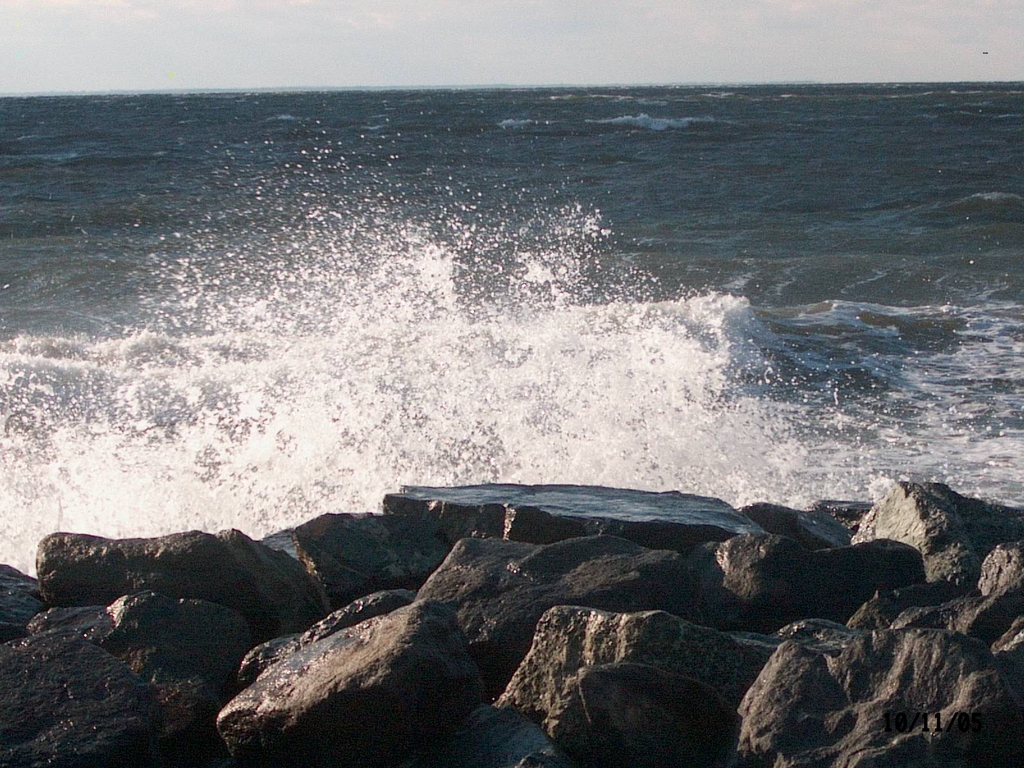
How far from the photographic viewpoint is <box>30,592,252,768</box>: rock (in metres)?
2.66

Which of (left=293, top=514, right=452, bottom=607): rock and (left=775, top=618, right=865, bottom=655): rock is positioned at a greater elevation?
(left=775, top=618, right=865, bottom=655): rock

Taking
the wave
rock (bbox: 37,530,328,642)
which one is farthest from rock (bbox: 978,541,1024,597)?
the wave

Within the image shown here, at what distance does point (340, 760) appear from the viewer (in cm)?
245

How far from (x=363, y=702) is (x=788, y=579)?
4.56ft

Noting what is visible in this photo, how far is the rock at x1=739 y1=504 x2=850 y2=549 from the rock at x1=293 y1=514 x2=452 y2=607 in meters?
1.12

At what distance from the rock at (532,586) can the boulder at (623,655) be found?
222mm

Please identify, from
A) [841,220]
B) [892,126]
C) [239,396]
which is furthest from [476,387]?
[892,126]

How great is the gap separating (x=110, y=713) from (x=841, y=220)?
14.3 m

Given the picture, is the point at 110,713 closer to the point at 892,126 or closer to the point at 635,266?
the point at 635,266

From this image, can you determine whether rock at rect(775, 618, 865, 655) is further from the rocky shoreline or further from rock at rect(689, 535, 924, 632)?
rock at rect(689, 535, 924, 632)

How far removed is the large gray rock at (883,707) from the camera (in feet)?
7.02

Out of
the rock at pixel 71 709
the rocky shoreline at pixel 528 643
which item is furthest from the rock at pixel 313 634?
the rock at pixel 71 709

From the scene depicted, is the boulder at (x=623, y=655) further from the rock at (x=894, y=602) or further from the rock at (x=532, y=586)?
the rock at (x=894, y=602)

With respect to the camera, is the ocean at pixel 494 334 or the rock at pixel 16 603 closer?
the rock at pixel 16 603
